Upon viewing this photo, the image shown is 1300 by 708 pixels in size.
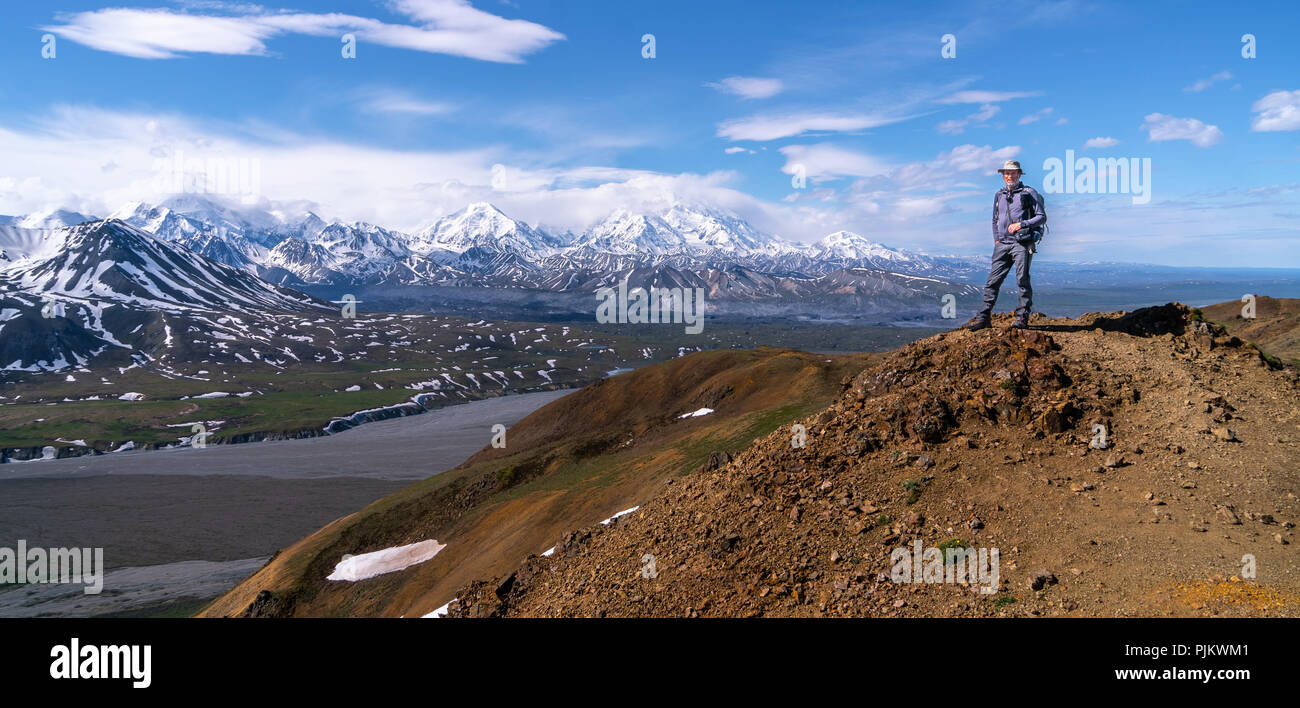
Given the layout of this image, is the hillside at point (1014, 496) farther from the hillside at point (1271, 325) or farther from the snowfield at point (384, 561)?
the hillside at point (1271, 325)

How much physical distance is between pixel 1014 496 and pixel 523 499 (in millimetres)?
42060

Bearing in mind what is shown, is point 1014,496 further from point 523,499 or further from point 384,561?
point 384,561

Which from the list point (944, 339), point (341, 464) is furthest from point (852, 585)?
point (341, 464)

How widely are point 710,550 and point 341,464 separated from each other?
167390 millimetres

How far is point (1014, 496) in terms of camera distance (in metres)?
14.2

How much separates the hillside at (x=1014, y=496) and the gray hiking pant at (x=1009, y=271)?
47.8 inches

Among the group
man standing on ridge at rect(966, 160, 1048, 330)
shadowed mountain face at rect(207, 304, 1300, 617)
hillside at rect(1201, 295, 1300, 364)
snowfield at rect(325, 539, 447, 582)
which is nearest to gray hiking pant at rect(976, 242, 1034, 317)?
man standing on ridge at rect(966, 160, 1048, 330)

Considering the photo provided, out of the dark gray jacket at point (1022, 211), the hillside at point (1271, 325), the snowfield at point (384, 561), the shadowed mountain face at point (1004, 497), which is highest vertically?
the dark gray jacket at point (1022, 211)

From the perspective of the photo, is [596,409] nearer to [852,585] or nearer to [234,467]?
[852,585]

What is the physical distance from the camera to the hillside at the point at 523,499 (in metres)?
39.8

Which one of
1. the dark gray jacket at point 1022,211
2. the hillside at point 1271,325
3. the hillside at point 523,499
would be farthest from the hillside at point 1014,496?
the hillside at point 1271,325

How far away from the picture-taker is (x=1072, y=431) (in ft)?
51.6
